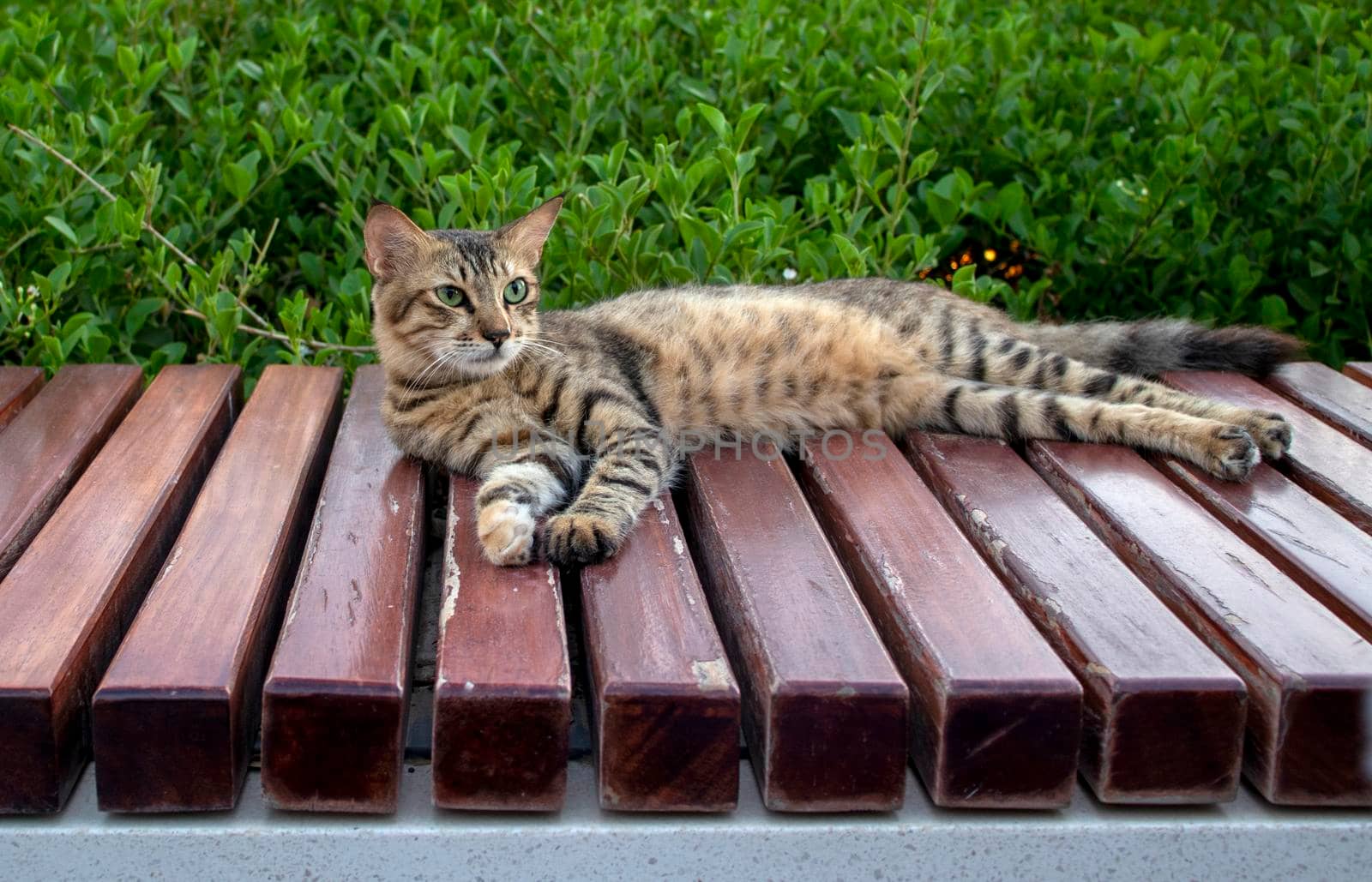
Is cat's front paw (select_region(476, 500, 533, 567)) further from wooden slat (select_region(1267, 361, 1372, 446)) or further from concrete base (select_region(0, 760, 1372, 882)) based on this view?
wooden slat (select_region(1267, 361, 1372, 446))

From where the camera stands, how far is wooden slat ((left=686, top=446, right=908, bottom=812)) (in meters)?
2.24

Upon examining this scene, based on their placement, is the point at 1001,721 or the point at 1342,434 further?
the point at 1342,434

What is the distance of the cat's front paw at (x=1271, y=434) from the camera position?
332 centimetres

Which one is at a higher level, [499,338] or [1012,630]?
[499,338]

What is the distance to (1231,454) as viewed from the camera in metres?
3.21

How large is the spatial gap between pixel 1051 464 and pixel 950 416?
1.37 feet

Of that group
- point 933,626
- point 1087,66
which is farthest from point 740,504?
point 1087,66

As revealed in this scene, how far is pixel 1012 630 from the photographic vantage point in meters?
2.43

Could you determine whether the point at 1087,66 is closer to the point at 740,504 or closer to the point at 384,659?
the point at 740,504

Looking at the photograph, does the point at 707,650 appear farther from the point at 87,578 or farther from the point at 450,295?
the point at 450,295

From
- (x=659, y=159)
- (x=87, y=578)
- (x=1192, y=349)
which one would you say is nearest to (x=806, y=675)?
(x=87, y=578)

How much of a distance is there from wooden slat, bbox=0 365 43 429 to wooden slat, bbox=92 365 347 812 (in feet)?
2.53

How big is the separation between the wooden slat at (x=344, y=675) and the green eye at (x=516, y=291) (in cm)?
94

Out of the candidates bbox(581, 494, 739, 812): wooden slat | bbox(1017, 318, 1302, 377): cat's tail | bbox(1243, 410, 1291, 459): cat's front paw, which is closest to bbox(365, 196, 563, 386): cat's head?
bbox(581, 494, 739, 812): wooden slat
